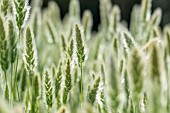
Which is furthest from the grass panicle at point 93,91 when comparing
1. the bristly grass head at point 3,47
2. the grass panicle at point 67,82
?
the bristly grass head at point 3,47

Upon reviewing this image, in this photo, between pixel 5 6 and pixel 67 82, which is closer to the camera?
pixel 67 82

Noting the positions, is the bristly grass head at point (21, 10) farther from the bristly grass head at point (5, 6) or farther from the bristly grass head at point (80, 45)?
the bristly grass head at point (80, 45)

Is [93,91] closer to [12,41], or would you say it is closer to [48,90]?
[48,90]

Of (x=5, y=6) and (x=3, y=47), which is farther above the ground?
(x=5, y=6)

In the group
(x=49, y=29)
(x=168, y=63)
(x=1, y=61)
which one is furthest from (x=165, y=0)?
(x=1, y=61)

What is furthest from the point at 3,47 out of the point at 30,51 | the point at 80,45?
the point at 80,45

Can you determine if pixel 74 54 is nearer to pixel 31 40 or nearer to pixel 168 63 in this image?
pixel 31 40

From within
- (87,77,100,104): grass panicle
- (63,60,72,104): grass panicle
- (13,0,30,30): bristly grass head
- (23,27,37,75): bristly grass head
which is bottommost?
(87,77,100,104): grass panicle

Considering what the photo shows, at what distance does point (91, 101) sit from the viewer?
1.07 m

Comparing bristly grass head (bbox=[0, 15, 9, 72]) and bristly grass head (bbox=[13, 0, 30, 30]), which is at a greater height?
bristly grass head (bbox=[13, 0, 30, 30])

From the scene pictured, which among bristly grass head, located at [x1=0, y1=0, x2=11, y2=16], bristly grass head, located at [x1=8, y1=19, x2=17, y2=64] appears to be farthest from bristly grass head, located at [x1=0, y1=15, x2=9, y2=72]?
bristly grass head, located at [x1=0, y1=0, x2=11, y2=16]

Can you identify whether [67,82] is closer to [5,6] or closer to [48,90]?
[48,90]

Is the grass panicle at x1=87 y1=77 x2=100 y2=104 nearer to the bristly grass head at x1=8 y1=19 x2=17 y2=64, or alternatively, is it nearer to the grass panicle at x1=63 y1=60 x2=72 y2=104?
the grass panicle at x1=63 y1=60 x2=72 y2=104

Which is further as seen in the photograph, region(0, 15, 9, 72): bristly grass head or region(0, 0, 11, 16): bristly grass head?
region(0, 0, 11, 16): bristly grass head
